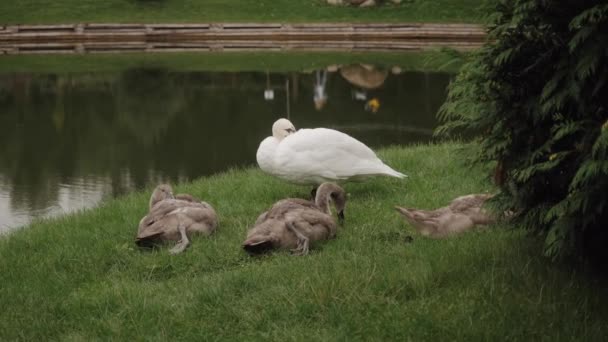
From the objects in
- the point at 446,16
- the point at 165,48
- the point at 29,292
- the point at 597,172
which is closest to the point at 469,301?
the point at 597,172

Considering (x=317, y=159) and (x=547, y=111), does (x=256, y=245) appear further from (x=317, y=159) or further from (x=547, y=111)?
(x=547, y=111)

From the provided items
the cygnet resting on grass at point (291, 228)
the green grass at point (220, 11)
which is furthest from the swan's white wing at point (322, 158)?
the green grass at point (220, 11)

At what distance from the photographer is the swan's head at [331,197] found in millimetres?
7594

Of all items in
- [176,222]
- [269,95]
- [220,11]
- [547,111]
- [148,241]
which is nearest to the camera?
[547,111]

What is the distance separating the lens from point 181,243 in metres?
7.19

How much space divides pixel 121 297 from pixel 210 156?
464 inches

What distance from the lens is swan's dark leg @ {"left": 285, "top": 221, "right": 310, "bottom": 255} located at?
22.1ft

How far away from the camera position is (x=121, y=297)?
6.04 meters

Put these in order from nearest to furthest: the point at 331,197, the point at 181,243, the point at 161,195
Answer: the point at 181,243
the point at 331,197
the point at 161,195

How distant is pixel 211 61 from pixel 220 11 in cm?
1192

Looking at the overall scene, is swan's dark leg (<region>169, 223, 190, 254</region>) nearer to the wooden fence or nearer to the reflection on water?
the reflection on water

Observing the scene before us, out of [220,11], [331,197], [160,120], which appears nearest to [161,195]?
[331,197]

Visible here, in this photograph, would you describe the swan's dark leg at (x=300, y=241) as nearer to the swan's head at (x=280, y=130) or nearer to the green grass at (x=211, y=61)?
the swan's head at (x=280, y=130)

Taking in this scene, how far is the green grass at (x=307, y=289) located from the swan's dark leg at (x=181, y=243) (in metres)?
0.08
